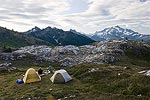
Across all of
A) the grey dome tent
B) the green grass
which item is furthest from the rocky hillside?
the green grass

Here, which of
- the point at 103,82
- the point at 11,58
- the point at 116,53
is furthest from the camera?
the point at 116,53

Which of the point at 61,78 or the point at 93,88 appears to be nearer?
the point at 93,88

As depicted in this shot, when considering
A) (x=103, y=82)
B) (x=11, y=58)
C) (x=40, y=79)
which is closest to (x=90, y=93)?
(x=103, y=82)

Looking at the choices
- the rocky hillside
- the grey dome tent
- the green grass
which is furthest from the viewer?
the rocky hillside

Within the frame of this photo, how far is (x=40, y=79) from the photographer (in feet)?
165

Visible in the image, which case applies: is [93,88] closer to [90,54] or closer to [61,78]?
[61,78]

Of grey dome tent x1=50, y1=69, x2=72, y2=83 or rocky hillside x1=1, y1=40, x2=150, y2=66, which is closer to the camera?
grey dome tent x1=50, y1=69, x2=72, y2=83

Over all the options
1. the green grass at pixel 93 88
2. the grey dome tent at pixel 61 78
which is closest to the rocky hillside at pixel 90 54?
the grey dome tent at pixel 61 78

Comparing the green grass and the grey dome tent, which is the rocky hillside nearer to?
the grey dome tent

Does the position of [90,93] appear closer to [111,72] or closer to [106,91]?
[106,91]

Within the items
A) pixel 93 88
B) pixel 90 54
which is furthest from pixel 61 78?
pixel 90 54

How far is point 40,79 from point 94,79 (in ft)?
35.3

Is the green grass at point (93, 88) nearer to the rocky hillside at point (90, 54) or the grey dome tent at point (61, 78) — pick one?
the grey dome tent at point (61, 78)

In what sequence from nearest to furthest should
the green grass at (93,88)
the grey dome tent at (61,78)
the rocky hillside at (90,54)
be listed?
the green grass at (93,88)
the grey dome tent at (61,78)
the rocky hillside at (90,54)
